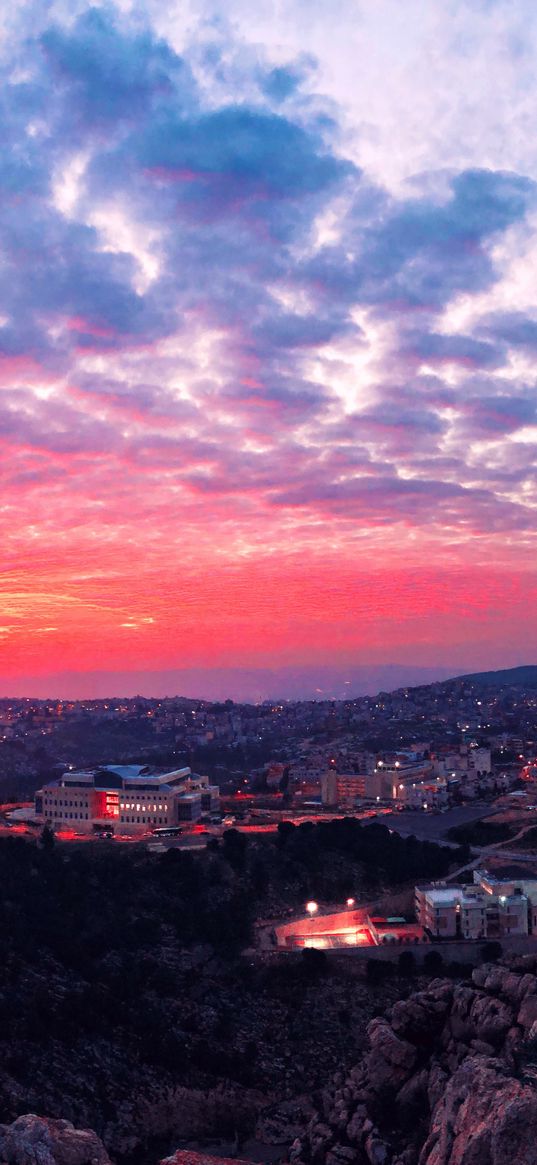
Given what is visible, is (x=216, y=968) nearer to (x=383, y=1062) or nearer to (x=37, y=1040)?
(x=37, y=1040)

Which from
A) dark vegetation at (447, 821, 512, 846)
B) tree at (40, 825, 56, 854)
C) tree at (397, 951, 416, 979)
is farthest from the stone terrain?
dark vegetation at (447, 821, 512, 846)

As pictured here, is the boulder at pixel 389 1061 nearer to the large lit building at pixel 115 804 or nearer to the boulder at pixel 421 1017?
the boulder at pixel 421 1017

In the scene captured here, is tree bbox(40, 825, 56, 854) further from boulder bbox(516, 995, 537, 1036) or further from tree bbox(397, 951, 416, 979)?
boulder bbox(516, 995, 537, 1036)

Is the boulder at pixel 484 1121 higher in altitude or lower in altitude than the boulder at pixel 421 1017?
higher

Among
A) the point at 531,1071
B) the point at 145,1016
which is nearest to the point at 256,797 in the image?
the point at 145,1016

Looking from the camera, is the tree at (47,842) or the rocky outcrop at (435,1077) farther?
the tree at (47,842)

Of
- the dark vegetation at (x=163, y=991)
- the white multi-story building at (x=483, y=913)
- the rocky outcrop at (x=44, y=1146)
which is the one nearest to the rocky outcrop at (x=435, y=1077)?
the rocky outcrop at (x=44, y=1146)

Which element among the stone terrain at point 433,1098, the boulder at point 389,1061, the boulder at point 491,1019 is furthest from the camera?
the boulder at point 389,1061
